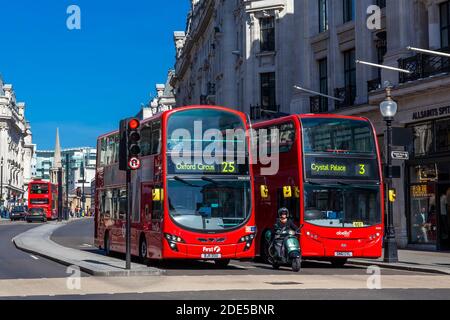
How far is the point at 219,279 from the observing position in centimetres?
1820

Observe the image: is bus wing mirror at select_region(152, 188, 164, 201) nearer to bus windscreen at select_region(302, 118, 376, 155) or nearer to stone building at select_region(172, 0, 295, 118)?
bus windscreen at select_region(302, 118, 376, 155)

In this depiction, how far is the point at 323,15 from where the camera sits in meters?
40.9

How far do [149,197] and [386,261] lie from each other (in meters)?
7.71

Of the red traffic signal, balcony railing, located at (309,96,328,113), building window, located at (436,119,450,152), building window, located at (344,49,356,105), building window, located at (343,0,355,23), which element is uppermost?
building window, located at (343,0,355,23)

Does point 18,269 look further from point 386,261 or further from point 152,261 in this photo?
point 386,261

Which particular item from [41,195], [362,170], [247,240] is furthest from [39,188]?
[247,240]

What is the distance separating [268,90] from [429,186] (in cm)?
1824

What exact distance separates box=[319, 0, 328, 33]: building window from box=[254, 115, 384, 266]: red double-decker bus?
18.4m

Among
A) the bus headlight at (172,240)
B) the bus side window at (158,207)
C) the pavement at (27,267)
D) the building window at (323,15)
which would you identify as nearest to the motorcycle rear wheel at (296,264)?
the bus headlight at (172,240)

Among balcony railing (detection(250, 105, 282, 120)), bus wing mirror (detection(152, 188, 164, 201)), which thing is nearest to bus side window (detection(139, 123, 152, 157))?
bus wing mirror (detection(152, 188, 164, 201))

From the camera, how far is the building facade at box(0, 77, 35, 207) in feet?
503

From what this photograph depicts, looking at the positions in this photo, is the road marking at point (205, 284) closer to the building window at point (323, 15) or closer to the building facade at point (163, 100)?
the building window at point (323, 15)

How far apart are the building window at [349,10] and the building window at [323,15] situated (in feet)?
6.43
